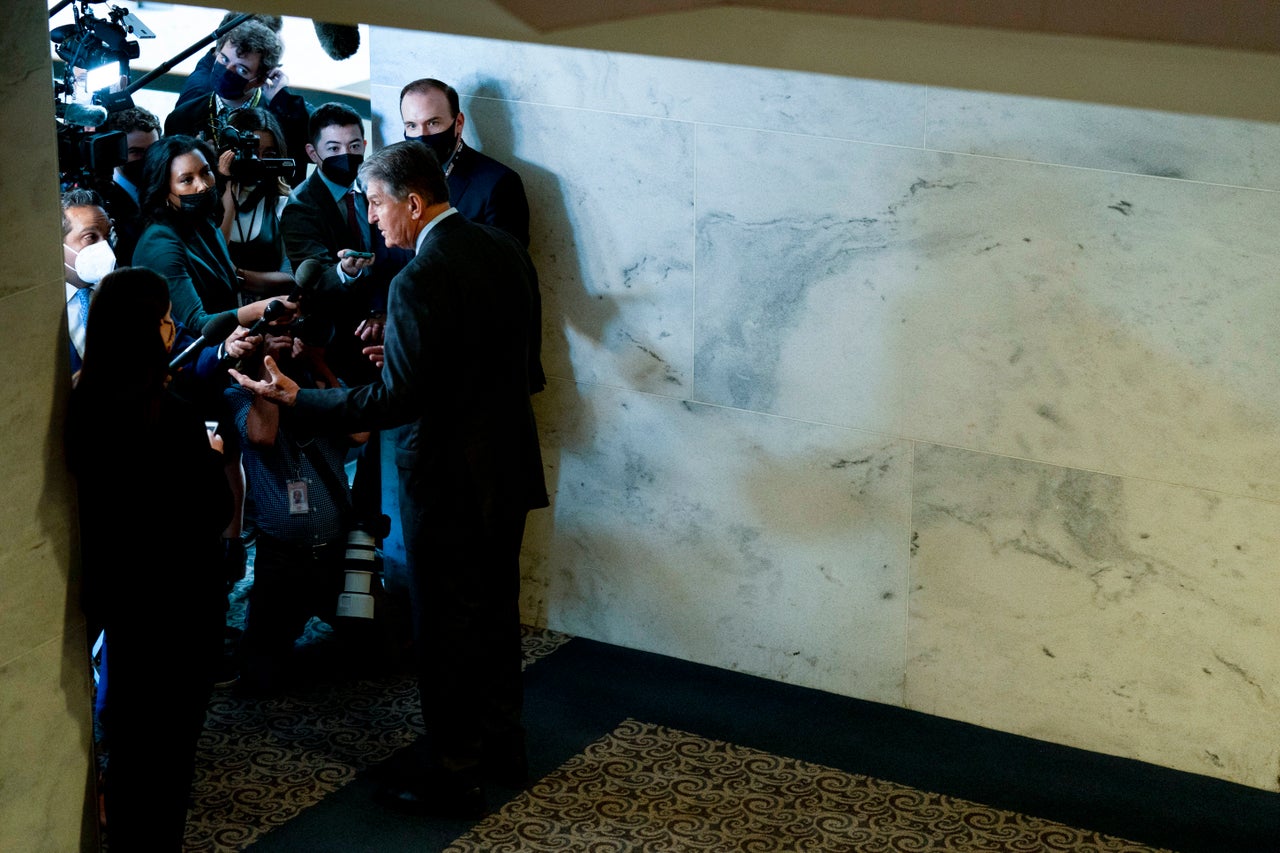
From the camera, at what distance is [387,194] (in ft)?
13.3

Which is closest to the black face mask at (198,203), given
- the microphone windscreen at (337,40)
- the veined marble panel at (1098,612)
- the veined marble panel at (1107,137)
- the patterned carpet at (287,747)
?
the patterned carpet at (287,747)

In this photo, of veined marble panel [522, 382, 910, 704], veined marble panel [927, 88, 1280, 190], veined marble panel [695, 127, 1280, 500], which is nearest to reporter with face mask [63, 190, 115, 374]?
veined marble panel [522, 382, 910, 704]

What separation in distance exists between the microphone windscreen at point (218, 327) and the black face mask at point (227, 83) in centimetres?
274

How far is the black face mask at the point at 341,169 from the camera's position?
5.47m

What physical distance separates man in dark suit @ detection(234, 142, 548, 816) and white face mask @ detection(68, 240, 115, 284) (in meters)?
0.83

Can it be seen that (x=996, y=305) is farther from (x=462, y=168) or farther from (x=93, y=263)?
(x=93, y=263)

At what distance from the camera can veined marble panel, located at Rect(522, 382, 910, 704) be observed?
476cm

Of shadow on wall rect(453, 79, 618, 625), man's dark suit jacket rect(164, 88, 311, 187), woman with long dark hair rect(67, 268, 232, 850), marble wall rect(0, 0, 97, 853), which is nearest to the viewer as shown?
marble wall rect(0, 0, 97, 853)

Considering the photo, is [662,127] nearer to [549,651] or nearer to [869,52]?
[549,651]

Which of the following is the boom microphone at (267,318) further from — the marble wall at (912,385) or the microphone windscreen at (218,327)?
the marble wall at (912,385)

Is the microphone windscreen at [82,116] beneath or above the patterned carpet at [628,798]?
above

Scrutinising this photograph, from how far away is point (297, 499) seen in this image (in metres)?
4.85

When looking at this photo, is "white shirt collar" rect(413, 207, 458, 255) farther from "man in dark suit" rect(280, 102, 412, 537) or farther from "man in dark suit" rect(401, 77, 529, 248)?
"man in dark suit" rect(401, 77, 529, 248)

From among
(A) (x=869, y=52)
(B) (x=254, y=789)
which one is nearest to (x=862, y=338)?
(B) (x=254, y=789)
